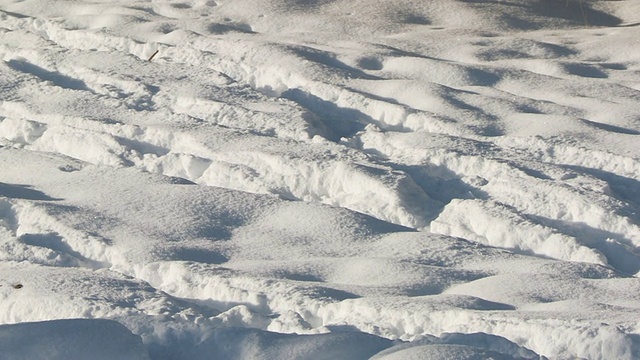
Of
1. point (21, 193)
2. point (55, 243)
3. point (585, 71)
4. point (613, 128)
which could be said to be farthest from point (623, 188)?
point (21, 193)

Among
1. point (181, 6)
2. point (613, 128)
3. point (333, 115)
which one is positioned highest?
point (613, 128)

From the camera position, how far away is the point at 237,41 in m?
5.23

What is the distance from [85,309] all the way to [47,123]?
5.88ft

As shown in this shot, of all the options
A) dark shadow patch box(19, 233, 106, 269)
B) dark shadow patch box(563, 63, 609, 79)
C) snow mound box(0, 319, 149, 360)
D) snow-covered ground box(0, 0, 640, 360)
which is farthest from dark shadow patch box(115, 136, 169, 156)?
dark shadow patch box(563, 63, 609, 79)

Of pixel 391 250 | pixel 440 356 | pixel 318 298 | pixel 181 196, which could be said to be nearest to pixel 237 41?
pixel 181 196

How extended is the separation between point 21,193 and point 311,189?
1040 millimetres

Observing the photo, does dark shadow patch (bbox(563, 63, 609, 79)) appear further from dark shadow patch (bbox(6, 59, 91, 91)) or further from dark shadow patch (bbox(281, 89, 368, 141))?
dark shadow patch (bbox(6, 59, 91, 91))

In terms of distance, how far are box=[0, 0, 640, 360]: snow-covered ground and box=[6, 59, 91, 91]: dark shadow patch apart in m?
0.02

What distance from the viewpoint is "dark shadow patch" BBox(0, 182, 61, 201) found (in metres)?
3.60

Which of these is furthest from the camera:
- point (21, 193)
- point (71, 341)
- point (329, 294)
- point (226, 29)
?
point (226, 29)

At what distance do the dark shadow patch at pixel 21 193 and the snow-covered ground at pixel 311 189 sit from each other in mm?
12

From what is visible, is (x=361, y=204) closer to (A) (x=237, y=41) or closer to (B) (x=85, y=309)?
(B) (x=85, y=309)

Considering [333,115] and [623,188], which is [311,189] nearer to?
[333,115]

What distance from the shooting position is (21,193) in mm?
3643
